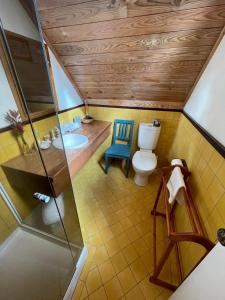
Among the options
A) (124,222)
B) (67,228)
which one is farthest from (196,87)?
(67,228)

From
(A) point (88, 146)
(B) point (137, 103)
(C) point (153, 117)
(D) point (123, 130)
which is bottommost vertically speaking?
(D) point (123, 130)

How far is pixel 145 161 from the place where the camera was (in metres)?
1.98

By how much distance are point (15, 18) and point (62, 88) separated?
2.70 ft

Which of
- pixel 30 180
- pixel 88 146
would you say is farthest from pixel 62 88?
pixel 30 180

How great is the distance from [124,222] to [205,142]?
118cm

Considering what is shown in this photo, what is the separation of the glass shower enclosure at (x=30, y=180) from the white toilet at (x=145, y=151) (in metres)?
1.11

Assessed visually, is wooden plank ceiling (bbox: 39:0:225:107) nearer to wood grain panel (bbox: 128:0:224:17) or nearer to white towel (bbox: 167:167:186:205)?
wood grain panel (bbox: 128:0:224:17)

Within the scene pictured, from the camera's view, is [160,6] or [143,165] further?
[143,165]

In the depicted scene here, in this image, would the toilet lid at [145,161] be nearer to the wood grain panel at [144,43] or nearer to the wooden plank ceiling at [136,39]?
the wooden plank ceiling at [136,39]

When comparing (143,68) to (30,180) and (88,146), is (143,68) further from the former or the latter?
(30,180)

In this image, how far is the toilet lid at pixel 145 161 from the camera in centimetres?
186

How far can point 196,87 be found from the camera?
1615 mm

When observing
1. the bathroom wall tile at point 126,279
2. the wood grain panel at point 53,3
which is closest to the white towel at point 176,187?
the bathroom wall tile at point 126,279

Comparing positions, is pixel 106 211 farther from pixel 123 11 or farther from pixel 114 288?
pixel 123 11
